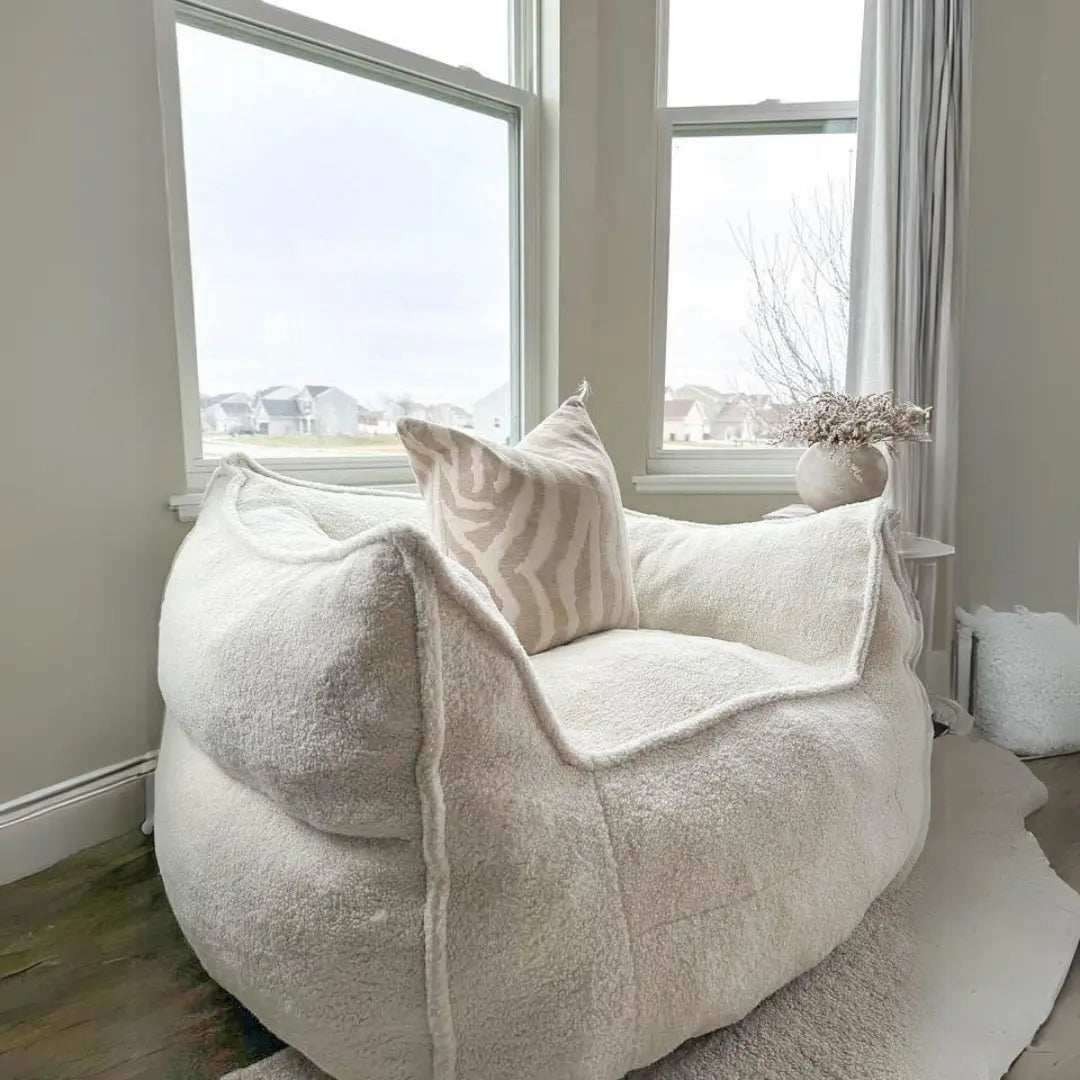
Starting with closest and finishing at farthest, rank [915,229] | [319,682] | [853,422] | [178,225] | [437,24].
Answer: [319,682]
[178,225]
[853,422]
[437,24]
[915,229]

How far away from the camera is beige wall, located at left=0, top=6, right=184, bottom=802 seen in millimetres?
1410

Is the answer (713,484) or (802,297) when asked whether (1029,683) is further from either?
(802,297)

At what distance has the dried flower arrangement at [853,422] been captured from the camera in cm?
187

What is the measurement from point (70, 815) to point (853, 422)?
1839mm

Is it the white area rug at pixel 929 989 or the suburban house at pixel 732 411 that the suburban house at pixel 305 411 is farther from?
the white area rug at pixel 929 989

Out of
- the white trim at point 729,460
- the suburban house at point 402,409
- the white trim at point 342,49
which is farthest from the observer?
the white trim at point 729,460

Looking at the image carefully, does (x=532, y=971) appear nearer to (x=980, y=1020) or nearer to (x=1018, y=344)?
(x=980, y=1020)

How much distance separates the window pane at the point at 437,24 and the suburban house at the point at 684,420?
3.51 feet

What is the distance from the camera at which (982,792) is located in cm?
177

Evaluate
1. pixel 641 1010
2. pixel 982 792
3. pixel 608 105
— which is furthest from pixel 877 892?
pixel 608 105

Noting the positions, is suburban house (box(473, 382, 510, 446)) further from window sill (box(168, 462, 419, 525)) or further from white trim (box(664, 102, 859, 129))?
white trim (box(664, 102, 859, 129))

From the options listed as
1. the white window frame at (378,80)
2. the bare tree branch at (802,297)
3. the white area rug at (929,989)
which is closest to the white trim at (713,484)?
the bare tree branch at (802,297)

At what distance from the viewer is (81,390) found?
1.50m

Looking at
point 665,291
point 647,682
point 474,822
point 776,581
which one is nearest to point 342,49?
point 665,291
